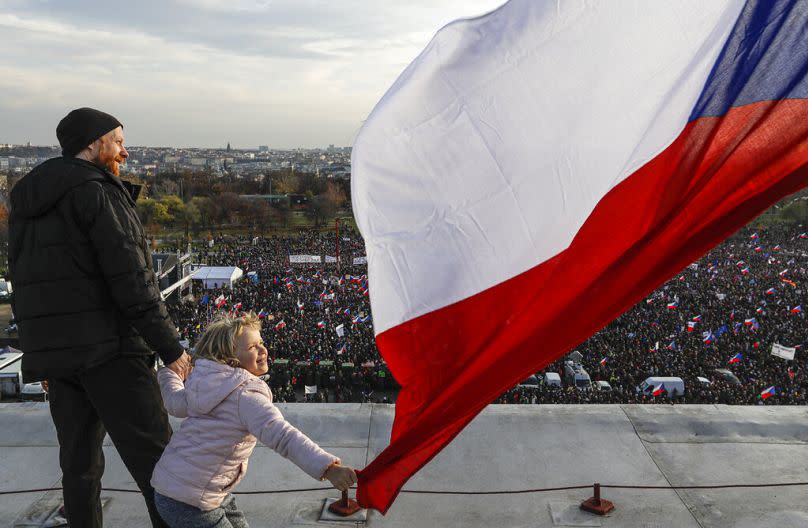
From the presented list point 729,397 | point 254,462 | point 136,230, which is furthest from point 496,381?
point 729,397

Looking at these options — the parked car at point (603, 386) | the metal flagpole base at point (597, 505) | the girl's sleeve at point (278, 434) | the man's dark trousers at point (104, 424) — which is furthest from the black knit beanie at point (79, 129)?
the parked car at point (603, 386)

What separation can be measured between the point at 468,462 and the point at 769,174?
2.01 metres

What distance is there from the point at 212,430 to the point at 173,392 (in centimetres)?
20

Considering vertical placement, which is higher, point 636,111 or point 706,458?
point 636,111

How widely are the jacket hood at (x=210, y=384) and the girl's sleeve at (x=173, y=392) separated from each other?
6 centimetres

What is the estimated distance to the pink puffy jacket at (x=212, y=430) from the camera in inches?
80.8

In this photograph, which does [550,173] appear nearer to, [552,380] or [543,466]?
[543,466]

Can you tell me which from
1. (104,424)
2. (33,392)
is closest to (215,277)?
(33,392)

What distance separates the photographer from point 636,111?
212cm

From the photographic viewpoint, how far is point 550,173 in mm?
2131

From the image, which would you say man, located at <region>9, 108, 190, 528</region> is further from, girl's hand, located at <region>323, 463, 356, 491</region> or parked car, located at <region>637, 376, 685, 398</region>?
parked car, located at <region>637, 376, 685, 398</region>

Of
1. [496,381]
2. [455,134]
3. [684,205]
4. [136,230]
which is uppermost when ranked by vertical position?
[455,134]

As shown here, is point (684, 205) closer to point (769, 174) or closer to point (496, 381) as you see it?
point (769, 174)

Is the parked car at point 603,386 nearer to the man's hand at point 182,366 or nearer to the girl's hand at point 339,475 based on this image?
the man's hand at point 182,366
